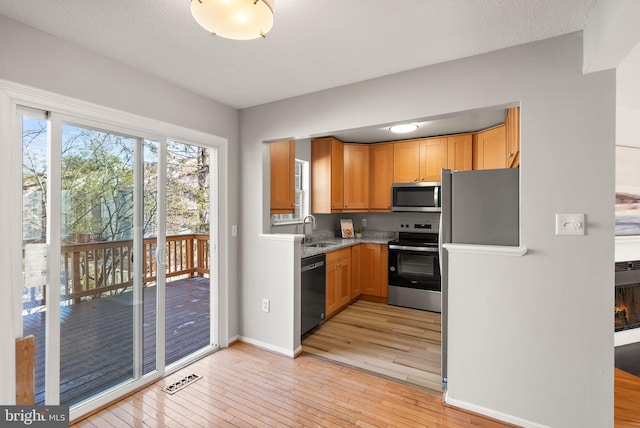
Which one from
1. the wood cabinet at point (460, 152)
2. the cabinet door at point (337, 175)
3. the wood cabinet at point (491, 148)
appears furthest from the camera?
the cabinet door at point (337, 175)

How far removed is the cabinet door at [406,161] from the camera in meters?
4.37

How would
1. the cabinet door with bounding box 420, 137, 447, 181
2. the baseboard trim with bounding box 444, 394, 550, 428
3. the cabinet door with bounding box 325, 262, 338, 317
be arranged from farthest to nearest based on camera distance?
the cabinet door with bounding box 420, 137, 447, 181
the cabinet door with bounding box 325, 262, 338, 317
the baseboard trim with bounding box 444, 394, 550, 428

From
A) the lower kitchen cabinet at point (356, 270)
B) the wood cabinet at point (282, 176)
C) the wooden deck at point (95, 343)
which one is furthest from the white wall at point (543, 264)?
the wooden deck at point (95, 343)

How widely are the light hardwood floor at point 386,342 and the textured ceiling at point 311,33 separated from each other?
2.50m

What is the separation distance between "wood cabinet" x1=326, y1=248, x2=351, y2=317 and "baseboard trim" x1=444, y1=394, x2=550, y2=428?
5.91 ft

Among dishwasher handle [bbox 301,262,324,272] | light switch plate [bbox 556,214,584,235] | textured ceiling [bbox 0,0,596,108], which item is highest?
textured ceiling [bbox 0,0,596,108]

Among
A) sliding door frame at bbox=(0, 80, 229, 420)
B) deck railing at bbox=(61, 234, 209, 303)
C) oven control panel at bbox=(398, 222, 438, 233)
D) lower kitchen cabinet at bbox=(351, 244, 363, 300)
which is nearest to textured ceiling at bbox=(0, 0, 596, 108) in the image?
sliding door frame at bbox=(0, 80, 229, 420)

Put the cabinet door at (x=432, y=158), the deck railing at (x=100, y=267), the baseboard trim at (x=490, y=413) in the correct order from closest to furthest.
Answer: the baseboard trim at (x=490, y=413) → the deck railing at (x=100, y=267) → the cabinet door at (x=432, y=158)

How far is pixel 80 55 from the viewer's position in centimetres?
193

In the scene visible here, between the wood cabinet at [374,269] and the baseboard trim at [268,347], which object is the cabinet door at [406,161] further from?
the baseboard trim at [268,347]

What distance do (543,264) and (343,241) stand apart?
2872 millimetres

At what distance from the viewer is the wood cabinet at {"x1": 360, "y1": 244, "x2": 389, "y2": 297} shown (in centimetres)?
436

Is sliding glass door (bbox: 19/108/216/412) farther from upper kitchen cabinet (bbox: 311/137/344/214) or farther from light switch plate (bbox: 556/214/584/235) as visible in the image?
light switch plate (bbox: 556/214/584/235)

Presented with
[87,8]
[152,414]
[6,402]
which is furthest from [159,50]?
[152,414]
